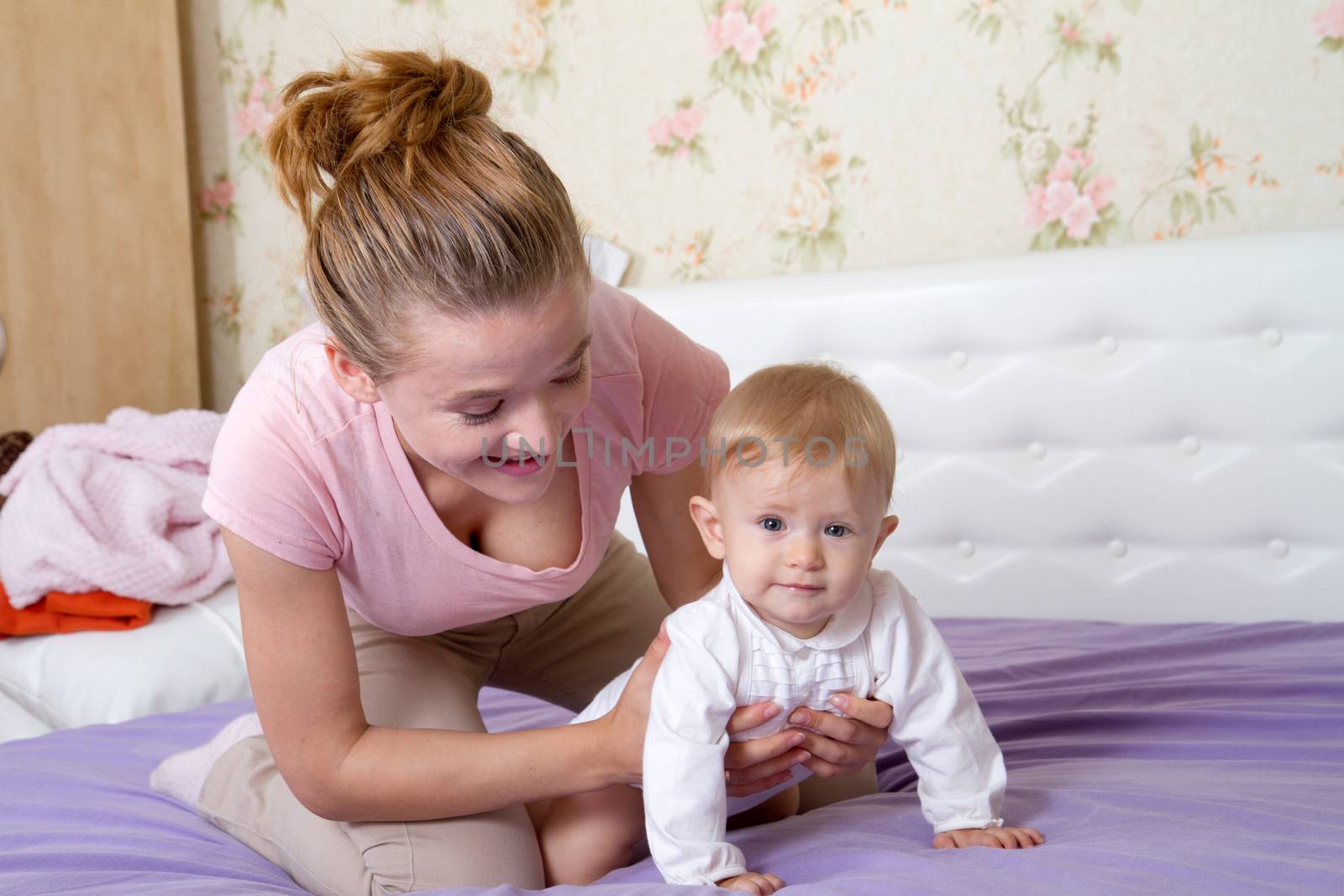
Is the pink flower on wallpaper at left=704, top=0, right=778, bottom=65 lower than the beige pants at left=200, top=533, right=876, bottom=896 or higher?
higher

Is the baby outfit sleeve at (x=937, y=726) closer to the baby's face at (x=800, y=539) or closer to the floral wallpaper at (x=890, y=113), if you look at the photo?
the baby's face at (x=800, y=539)

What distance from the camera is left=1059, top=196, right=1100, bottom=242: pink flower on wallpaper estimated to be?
1.91 metres

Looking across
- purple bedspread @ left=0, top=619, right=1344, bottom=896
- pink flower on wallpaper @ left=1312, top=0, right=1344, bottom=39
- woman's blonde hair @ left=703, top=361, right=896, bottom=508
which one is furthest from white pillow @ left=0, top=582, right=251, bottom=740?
pink flower on wallpaper @ left=1312, top=0, right=1344, bottom=39

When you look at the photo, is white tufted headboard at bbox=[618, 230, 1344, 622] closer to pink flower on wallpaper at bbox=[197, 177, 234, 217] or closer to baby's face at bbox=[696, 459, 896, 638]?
baby's face at bbox=[696, 459, 896, 638]

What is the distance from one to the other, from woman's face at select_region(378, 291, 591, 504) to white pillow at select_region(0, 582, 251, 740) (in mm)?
979

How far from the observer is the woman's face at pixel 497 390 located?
94 centimetres

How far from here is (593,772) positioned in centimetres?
106

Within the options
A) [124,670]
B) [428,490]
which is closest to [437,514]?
[428,490]

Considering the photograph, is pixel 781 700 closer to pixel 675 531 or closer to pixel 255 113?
pixel 675 531

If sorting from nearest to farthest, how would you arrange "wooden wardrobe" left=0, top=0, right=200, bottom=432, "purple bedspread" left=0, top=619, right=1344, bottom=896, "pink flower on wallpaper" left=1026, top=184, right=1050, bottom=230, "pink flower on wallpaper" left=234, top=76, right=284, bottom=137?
"purple bedspread" left=0, top=619, right=1344, bottom=896, "pink flower on wallpaper" left=1026, top=184, right=1050, bottom=230, "wooden wardrobe" left=0, top=0, right=200, bottom=432, "pink flower on wallpaper" left=234, top=76, right=284, bottom=137

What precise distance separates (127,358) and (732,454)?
204 cm

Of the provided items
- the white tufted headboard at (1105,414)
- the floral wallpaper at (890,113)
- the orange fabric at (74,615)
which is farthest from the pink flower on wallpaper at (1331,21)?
the orange fabric at (74,615)

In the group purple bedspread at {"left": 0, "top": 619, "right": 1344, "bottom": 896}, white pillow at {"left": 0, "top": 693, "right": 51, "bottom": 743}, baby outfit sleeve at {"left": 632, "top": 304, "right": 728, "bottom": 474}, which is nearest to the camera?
purple bedspread at {"left": 0, "top": 619, "right": 1344, "bottom": 896}

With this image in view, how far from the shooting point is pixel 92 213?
2479 millimetres
